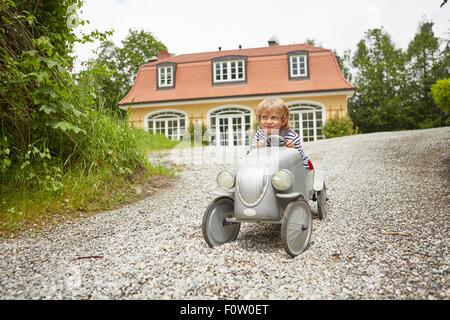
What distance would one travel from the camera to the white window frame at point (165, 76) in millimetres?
17078

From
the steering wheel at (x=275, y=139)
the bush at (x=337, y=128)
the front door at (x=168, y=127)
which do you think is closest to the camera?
the steering wheel at (x=275, y=139)

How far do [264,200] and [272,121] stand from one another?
83cm

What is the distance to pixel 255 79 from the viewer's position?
638 inches

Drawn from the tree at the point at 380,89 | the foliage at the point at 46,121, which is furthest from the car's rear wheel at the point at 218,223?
the tree at the point at 380,89

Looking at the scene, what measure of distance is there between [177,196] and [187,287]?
288 centimetres

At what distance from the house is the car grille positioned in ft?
43.1

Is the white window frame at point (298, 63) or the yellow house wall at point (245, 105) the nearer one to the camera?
the yellow house wall at point (245, 105)

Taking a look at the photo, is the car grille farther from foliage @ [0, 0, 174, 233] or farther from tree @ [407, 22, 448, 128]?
tree @ [407, 22, 448, 128]

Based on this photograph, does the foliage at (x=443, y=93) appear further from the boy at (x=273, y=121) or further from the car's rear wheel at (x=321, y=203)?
the boy at (x=273, y=121)

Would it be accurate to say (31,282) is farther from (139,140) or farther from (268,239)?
(139,140)

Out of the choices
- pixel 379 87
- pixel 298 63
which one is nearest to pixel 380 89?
pixel 379 87

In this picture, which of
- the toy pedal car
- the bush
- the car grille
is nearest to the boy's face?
the toy pedal car

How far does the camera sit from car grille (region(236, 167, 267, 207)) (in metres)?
2.47

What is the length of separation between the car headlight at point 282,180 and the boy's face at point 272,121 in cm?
68
